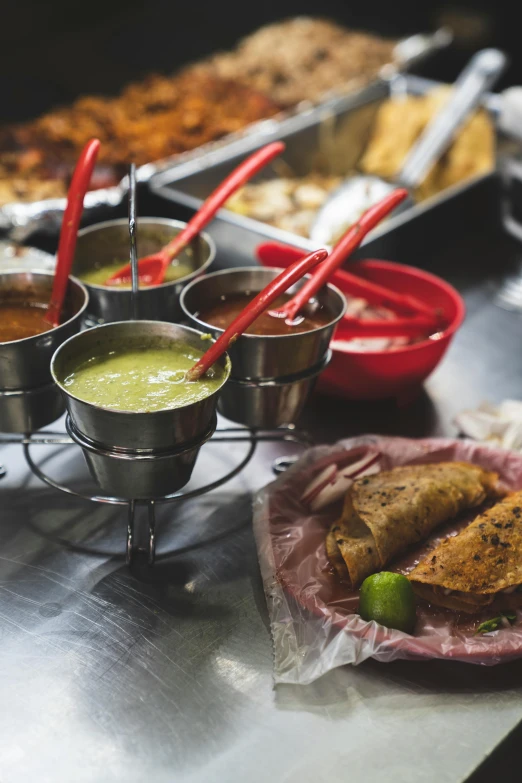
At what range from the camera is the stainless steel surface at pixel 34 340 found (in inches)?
48.6

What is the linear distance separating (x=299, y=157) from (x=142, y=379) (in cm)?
175

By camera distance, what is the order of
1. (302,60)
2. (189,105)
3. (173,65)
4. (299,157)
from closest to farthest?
1. (299,157)
2. (189,105)
3. (302,60)
4. (173,65)

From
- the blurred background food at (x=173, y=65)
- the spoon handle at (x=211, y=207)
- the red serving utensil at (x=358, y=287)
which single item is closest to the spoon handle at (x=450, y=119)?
the blurred background food at (x=173, y=65)

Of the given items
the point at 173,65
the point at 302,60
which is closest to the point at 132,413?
the point at 302,60

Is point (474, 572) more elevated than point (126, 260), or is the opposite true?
point (126, 260)

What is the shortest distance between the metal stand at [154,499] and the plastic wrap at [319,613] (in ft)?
0.33

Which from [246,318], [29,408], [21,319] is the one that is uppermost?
[246,318]

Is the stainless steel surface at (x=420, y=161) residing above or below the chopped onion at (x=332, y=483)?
above

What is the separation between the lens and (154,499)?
49.3 inches

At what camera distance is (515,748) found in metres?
1.09

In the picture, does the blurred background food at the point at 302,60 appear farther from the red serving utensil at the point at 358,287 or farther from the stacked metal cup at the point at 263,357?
the stacked metal cup at the point at 263,357

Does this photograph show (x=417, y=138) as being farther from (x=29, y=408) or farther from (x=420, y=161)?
(x=29, y=408)

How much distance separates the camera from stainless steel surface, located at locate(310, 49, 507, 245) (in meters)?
2.32

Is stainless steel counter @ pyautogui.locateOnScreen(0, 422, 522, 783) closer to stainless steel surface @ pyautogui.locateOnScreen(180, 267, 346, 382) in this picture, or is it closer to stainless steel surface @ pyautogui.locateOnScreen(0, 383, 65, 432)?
stainless steel surface @ pyautogui.locateOnScreen(0, 383, 65, 432)
